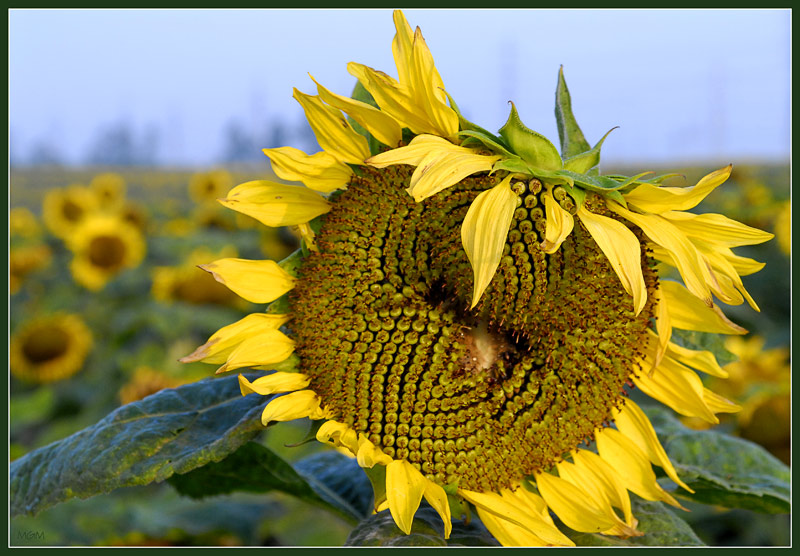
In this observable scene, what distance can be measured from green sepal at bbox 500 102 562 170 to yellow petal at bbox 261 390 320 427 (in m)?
0.53

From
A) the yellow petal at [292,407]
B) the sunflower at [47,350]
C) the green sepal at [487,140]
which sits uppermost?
the green sepal at [487,140]

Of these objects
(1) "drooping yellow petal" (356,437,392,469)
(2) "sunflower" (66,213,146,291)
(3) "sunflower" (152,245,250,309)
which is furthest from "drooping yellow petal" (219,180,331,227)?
(2) "sunflower" (66,213,146,291)

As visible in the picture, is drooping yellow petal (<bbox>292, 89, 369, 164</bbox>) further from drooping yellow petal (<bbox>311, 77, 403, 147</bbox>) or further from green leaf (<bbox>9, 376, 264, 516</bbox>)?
green leaf (<bbox>9, 376, 264, 516</bbox>)

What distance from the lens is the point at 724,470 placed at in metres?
1.72

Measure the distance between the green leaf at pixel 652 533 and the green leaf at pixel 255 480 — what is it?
54 cm

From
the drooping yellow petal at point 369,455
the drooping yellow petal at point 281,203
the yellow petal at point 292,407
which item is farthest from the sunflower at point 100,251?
the drooping yellow petal at point 369,455

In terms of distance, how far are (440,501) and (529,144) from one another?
0.58m

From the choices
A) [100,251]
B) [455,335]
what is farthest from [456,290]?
[100,251]

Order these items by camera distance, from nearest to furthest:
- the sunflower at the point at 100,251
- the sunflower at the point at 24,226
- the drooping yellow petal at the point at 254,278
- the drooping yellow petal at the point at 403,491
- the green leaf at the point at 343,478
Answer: the drooping yellow petal at the point at 403,491
the drooping yellow petal at the point at 254,278
the green leaf at the point at 343,478
the sunflower at the point at 100,251
the sunflower at the point at 24,226

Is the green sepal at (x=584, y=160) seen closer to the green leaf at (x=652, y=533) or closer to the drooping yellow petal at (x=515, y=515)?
the drooping yellow petal at (x=515, y=515)

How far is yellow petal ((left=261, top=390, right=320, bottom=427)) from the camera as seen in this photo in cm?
123

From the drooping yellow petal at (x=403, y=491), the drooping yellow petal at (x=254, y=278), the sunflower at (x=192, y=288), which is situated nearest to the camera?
the drooping yellow petal at (x=403, y=491)

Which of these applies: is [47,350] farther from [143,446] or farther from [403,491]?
[403,491]

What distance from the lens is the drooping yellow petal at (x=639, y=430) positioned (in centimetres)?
142
